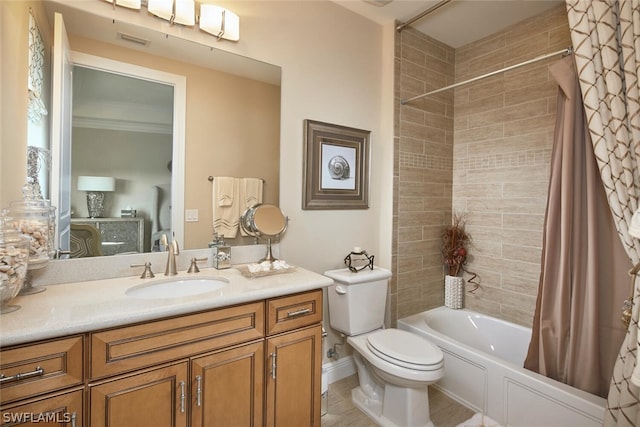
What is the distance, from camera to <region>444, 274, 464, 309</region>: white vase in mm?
2719

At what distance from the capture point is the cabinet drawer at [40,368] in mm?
890

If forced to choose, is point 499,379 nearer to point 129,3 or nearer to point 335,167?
point 335,167

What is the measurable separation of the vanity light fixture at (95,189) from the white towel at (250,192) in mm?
670

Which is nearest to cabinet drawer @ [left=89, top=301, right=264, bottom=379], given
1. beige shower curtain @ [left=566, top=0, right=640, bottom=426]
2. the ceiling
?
beige shower curtain @ [left=566, top=0, right=640, bottom=426]

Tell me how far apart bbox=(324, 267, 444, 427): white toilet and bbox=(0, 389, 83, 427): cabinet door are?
4.44 ft

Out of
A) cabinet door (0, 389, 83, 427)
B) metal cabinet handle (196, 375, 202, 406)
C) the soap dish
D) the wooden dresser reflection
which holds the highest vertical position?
the wooden dresser reflection

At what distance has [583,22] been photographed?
149 cm

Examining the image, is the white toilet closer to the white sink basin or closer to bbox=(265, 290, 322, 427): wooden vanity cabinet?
bbox=(265, 290, 322, 427): wooden vanity cabinet

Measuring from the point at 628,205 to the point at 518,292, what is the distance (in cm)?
124

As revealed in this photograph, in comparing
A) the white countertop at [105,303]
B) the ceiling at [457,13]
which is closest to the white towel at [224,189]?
the white countertop at [105,303]

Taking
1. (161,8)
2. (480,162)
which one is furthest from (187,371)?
(480,162)

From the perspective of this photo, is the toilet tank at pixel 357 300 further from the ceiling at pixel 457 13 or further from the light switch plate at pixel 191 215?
the ceiling at pixel 457 13

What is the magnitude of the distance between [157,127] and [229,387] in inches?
51.4

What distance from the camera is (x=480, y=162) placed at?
2684 millimetres
